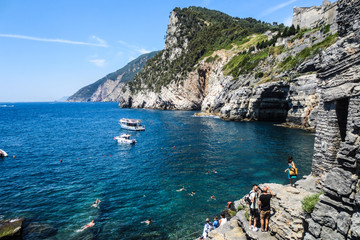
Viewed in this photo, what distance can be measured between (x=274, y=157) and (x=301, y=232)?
26088mm

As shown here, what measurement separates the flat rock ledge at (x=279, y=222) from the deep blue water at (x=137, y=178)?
559 cm

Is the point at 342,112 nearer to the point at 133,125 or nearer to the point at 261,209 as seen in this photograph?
the point at 261,209

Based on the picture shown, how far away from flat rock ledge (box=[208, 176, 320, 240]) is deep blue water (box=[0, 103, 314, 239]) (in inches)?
220

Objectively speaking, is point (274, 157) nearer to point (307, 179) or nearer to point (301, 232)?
point (307, 179)

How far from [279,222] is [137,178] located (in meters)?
20.5

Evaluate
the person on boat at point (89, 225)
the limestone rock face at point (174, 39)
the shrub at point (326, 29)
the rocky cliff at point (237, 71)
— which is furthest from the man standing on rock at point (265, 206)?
the limestone rock face at point (174, 39)

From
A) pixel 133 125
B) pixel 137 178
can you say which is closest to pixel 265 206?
pixel 137 178

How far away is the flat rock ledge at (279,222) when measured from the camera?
9.04m

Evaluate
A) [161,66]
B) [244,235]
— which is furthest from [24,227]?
[161,66]

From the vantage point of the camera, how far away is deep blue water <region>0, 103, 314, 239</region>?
18141 millimetres

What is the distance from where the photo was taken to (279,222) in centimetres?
970

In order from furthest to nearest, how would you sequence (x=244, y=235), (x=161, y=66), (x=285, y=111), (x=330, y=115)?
(x=161, y=66)
(x=285, y=111)
(x=330, y=115)
(x=244, y=235)

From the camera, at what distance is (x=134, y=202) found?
21.1 m

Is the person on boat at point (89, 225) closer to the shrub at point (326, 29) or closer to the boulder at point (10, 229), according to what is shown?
the boulder at point (10, 229)
